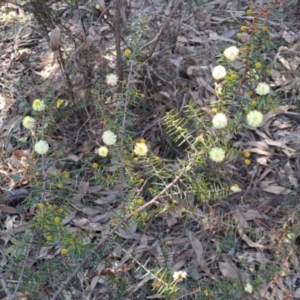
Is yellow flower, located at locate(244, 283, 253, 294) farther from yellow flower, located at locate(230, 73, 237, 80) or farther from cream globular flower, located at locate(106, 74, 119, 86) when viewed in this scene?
cream globular flower, located at locate(106, 74, 119, 86)

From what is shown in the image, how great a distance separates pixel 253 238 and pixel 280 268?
260mm

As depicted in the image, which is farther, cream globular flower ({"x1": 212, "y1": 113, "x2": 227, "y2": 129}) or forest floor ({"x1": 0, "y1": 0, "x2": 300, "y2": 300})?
forest floor ({"x1": 0, "y1": 0, "x2": 300, "y2": 300})

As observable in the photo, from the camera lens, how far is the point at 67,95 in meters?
2.69

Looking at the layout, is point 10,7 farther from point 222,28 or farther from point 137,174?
point 137,174

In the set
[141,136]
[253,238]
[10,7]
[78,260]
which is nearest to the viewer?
[78,260]

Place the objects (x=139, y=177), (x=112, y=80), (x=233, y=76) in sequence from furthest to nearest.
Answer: (x=112, y=80) → (x=139, y=177) → (x=233, y=76)

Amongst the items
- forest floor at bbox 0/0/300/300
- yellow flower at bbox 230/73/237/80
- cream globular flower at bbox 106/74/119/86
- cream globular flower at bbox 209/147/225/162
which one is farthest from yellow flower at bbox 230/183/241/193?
cream globular flower at bbox 106/74/119/86

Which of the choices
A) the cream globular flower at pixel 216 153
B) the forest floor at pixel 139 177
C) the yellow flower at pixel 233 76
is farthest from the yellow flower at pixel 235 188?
the yellow flower at pixel 233 76

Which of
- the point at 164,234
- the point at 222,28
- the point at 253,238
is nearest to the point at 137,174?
the point at 164,234

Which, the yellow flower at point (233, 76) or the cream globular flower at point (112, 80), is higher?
the yellow flower at point (233, 76)

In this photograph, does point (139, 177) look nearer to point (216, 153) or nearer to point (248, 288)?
point (216, 153)

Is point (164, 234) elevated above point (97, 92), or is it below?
below

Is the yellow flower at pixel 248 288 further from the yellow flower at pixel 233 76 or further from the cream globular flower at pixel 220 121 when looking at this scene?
the yellow flower at pixel 233 76

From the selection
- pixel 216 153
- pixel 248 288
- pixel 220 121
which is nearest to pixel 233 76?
pixel 220 121
